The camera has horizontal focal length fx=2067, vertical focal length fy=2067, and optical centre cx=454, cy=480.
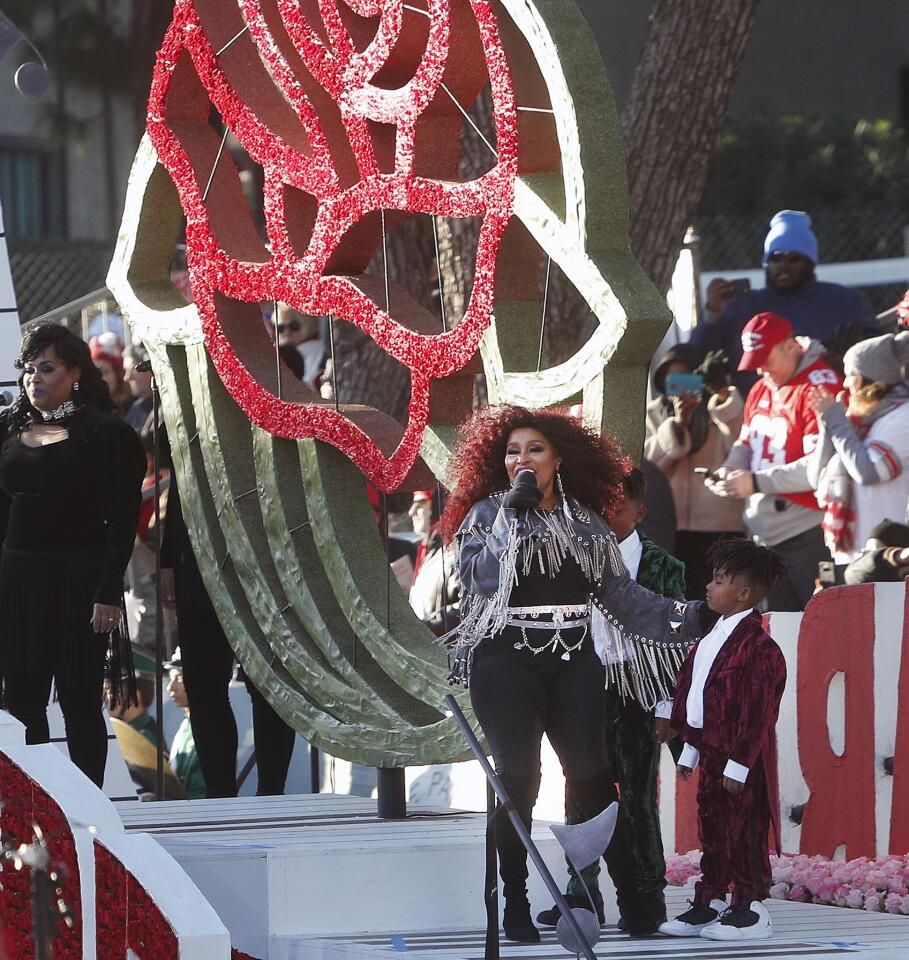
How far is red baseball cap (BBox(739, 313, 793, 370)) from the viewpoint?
8.60 meters

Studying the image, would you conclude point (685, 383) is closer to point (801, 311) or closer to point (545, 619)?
point (801, 311)

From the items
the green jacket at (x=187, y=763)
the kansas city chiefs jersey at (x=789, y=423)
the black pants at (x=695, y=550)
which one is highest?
the kansas city chiefs jersey at (x=789, y=423)

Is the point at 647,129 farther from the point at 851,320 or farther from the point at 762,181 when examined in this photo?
the point at 762,181

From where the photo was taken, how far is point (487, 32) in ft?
20.3

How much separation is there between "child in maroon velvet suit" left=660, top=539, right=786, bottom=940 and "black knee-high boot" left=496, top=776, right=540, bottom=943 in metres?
0.40

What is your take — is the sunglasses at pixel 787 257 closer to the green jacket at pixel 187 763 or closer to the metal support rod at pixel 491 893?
the green jacket at pixel 187 763

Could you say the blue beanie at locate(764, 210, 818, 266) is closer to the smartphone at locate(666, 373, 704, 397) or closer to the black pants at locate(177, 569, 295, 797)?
the smartphone at locate(666, 373, 704, 397)

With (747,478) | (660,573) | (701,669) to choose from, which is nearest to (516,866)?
(701,669)

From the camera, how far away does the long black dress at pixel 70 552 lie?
7.02 metres

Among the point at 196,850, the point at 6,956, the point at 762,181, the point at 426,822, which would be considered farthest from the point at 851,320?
the point at 762,181

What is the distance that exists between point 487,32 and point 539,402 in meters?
1.12

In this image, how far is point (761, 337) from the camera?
8.61 meters

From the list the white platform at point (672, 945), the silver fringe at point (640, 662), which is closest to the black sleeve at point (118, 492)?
the white platform at point (672, 945)

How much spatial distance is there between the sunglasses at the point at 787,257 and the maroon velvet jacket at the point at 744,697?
4067 mm
